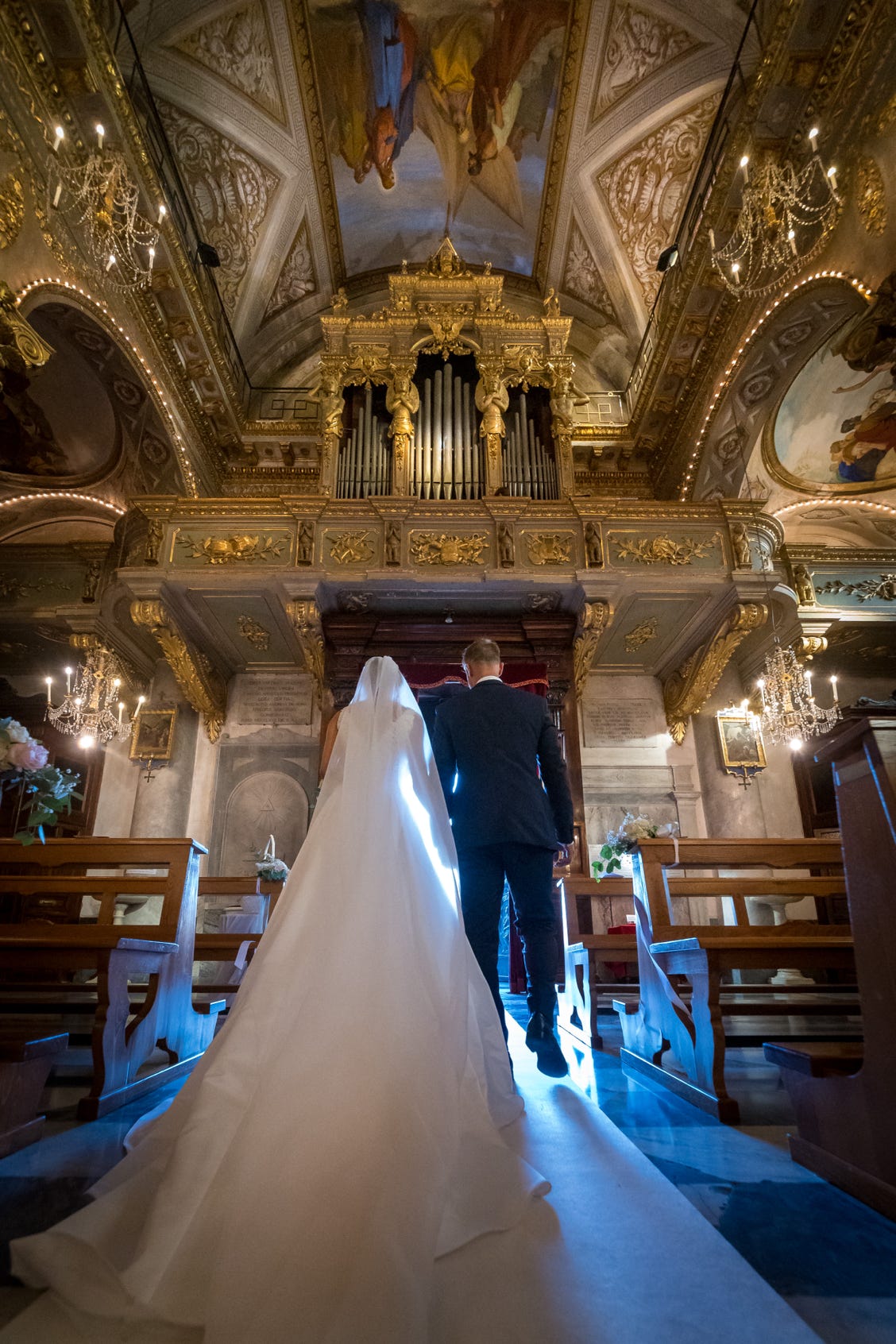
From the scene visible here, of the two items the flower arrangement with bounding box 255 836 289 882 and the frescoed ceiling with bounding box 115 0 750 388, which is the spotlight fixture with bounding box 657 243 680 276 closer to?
the frescoed ceiling with bounding box 115 0 750 388

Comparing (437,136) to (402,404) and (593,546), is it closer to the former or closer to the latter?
(402,404)

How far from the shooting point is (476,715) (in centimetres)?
326

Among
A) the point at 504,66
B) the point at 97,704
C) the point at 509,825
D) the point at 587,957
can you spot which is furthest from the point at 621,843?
the point at 504,66

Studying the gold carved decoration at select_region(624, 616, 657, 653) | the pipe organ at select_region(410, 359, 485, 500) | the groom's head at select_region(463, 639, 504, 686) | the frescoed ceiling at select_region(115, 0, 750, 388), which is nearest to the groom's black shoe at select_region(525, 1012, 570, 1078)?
the groom's head at select_region(463, 639, 504, 686)

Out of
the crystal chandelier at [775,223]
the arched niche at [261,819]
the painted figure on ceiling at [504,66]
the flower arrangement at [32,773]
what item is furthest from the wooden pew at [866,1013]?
the painted figure on ceiling at [504,66]

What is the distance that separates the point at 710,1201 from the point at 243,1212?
123cm

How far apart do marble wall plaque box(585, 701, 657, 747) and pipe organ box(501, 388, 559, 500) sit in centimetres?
286

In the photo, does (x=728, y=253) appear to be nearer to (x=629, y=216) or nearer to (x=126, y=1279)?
(x=629, y=216)

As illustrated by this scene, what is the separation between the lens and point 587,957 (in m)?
4.59

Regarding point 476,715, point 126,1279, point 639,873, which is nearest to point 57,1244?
point 126,1279

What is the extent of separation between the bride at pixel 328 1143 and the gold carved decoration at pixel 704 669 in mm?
6689

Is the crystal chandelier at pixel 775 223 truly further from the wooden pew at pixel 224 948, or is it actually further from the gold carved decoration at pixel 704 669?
the wooden pew at pixel 224 948

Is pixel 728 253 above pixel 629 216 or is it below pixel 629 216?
below

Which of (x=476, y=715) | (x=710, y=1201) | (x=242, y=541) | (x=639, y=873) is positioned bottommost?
(x=710, y=1201)
